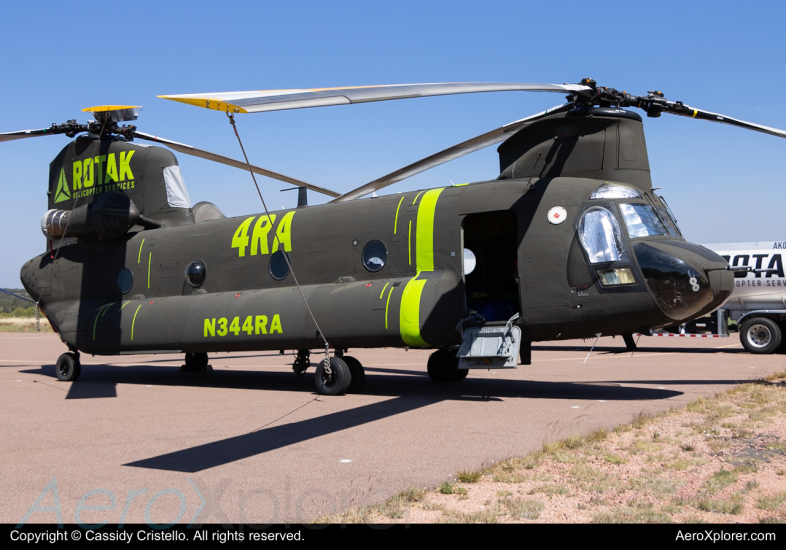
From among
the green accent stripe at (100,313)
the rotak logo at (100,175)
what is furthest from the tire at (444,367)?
the rotak logo at (100,175)

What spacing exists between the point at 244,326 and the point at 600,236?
252 inches

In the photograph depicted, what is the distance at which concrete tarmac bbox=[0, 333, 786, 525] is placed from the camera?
16.3ft

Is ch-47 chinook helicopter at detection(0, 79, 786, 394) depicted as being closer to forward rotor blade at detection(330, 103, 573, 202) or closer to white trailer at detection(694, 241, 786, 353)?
forward rotor blade at detection(330, 103, 573, 202)

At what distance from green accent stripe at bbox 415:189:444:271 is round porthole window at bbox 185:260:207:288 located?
489 cm

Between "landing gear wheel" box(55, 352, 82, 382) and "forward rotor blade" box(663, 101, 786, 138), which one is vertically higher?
"forward rotor blade" box(663, 101, 786, 138)

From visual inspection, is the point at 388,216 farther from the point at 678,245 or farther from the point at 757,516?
the point at 757,516

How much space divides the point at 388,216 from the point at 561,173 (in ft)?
9.76

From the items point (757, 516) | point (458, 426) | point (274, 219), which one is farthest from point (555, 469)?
point (274, 219)

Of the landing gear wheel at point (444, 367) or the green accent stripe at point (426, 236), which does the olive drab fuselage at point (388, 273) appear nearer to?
the green accent stripe at point (426, 236)

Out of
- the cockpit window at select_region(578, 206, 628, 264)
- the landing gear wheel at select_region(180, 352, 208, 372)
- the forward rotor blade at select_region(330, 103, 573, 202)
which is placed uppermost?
the forward rotor blade at select_region(330, 103, 573, 202)

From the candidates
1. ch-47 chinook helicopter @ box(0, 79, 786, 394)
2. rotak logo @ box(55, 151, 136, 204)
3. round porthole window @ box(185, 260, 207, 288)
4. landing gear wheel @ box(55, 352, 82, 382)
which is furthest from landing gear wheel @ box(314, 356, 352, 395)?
rotak logo @ box(55, 151, 136, 204)

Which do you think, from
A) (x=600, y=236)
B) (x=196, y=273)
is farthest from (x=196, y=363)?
(x=600, y=236)

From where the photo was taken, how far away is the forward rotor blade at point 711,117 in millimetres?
9805

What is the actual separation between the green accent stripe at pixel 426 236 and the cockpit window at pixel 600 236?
2.40 meters
